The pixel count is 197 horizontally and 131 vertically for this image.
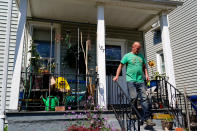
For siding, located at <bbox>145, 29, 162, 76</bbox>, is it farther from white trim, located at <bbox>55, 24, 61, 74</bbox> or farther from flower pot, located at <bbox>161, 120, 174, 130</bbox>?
flower pot, located at <bbox>161, 120, 174, 130</bbox>

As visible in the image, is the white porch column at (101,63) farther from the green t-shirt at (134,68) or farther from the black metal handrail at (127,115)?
the green t-shirt at (134,68)

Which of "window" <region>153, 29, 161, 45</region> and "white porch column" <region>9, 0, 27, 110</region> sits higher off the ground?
"window" <region>153, 29, 161, 45</region>

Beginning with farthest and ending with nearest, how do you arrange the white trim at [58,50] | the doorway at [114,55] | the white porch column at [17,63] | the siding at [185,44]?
the siding at [185,44] < the doorway at [114,55] < the white trim at [58,50] < the white porch column at [17,63]

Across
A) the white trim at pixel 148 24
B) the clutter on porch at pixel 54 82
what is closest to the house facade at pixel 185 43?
the white trim at pixel 148 24

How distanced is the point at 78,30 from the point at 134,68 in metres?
2.20

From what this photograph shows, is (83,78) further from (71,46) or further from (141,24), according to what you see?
(141,24)

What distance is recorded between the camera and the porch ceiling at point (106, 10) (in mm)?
4801

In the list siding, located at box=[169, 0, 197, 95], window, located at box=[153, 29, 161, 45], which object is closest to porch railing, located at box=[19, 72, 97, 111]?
siding, located at box=[169, 0, 197, 95]

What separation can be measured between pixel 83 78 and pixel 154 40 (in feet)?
18.5

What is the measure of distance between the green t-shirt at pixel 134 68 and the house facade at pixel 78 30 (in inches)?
35.3

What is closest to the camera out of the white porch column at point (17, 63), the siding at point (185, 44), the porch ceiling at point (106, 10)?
the white porch column at point (17, 63)

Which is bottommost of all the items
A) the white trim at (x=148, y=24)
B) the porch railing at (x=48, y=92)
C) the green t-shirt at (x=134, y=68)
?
the porch railing at (x=48, y=92)

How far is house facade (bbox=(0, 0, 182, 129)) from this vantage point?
4.57m

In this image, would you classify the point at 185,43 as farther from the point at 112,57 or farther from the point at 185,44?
the point at 112,57
